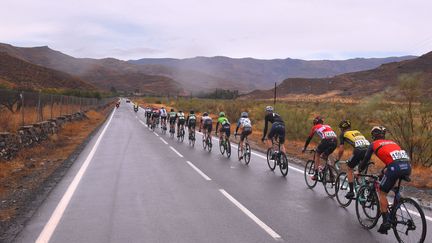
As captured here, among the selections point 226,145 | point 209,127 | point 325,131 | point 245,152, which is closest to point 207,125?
point 209,127

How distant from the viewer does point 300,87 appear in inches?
5507

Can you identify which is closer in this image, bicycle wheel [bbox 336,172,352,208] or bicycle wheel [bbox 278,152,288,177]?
bicycle wheel [bbox 336,172,352,208]

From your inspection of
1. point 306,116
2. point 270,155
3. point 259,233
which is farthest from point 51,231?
point 306,116

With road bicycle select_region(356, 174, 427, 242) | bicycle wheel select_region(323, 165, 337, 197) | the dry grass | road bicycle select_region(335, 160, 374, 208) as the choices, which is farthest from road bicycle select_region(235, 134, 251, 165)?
road bicycle select_region(356, 174, 427, 242)

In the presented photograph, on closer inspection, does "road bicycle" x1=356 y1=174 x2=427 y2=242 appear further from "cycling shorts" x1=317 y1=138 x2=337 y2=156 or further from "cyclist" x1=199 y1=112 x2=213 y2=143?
"cyclist" x1=199 y1=112 x2=213 y2=143

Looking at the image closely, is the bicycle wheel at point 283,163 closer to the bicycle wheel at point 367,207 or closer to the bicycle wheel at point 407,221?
the bicycle wheel at point 367,207

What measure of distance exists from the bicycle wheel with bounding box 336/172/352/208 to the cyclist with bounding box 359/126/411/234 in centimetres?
195

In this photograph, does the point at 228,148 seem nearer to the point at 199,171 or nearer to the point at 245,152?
the point at 245,152

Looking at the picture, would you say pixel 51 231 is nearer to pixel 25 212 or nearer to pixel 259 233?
pixel 25 212

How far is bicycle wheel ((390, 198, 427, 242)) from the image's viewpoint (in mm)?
6027

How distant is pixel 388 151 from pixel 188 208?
3662 millimetres

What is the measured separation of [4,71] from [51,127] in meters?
77.6

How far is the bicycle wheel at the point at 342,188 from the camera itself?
8.63 m

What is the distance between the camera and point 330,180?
962 cm
